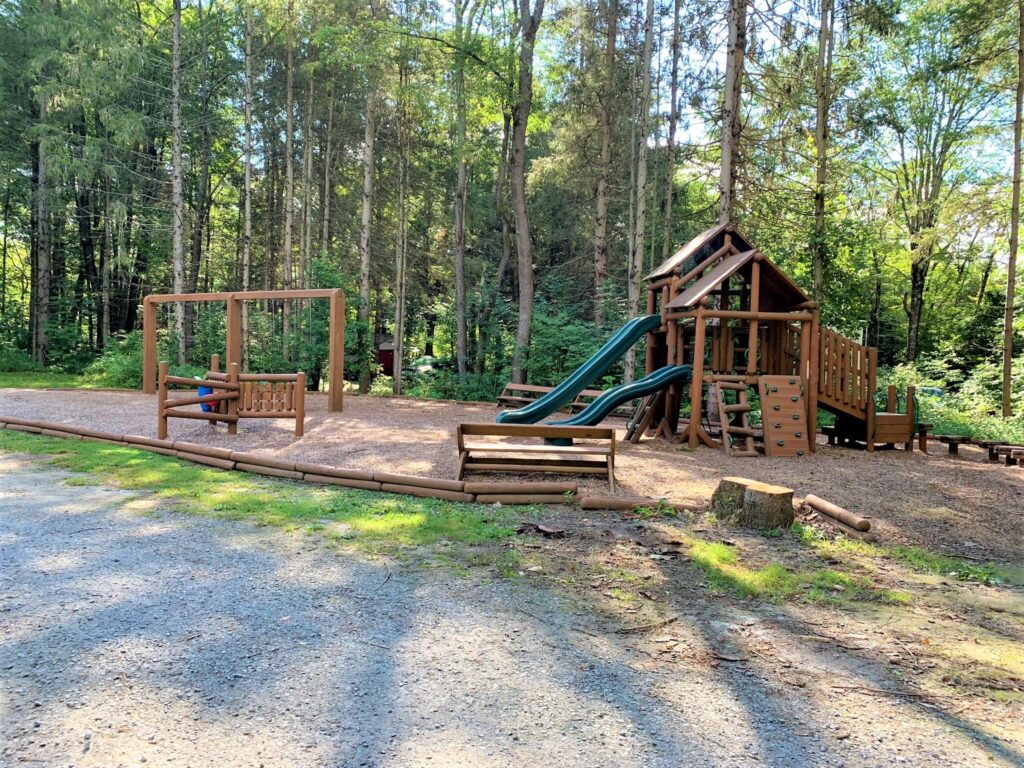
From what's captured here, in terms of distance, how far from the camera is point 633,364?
1545cm

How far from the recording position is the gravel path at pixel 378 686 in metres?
2.09

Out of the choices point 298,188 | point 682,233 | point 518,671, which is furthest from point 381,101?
point 518,671

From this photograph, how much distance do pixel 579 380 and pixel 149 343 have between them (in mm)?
11204

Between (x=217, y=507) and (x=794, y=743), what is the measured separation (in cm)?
463

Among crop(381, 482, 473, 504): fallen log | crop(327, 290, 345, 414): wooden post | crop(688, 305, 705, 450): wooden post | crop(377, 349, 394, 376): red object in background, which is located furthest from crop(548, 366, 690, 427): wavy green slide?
crop(377, 349, 394, 376): red object in background

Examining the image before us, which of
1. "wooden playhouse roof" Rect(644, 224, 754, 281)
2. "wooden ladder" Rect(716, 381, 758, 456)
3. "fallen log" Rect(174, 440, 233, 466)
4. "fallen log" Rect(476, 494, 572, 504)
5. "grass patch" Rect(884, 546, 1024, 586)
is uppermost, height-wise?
"wooden playhouse roof" Rect(644, 224, 754, 281)

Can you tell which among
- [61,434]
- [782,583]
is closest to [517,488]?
[782,583]

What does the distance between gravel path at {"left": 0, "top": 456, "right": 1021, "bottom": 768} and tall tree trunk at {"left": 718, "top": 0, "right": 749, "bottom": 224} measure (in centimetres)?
932

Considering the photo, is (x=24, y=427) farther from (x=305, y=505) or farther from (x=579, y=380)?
(x=579, y=380)

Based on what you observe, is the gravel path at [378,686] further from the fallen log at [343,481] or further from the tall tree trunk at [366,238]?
the tall tree trunk at [366,238]

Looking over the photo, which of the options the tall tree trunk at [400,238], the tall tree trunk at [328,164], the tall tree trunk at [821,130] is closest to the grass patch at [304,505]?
the tall tree trunk at [821,130]

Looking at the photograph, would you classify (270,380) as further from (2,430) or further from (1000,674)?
(1000,674)

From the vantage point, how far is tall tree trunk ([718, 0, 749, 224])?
10.9 metres

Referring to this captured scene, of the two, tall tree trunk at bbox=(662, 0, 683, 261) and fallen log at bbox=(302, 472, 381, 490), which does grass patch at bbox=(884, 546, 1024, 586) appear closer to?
fallen log at bbox=(302, 472, 381, 490)
